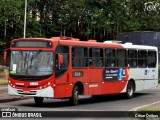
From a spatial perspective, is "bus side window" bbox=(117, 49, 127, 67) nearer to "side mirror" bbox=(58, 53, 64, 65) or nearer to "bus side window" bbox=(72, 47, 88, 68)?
"bus side window" bbox=(72, 47, 88, 68)

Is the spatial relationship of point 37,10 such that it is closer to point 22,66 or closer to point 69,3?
point 69,3

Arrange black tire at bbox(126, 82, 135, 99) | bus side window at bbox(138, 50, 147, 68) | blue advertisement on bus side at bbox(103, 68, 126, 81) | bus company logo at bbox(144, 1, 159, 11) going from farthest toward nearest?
bus company logo at bbox(144, 1, 159, 11) → bus side window at bbox(138, 50, 147, 68) → black tire at bbox(126, 82, 135, 99) → blue advertisement on bus side at bbox(103, 68, 126, 81)

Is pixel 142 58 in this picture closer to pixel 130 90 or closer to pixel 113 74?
pixel 130 90

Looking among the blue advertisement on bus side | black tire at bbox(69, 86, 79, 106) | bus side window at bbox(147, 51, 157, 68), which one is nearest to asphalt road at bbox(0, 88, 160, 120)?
black tire at bbox(69, 86, 79, 106)

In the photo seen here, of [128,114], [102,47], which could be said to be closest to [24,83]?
[102,47]

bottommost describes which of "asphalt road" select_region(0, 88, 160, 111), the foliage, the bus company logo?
"asphalt road" select_region(0, 88, 160, 111)

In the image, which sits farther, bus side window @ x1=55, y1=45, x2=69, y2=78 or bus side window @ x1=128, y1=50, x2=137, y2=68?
bus side window @ x1=128, y1=50, x2=137, y2=68

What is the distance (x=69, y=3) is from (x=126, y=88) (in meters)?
36.9

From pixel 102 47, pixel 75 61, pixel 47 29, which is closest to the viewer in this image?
pixel 75 61

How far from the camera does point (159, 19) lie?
2643 inches

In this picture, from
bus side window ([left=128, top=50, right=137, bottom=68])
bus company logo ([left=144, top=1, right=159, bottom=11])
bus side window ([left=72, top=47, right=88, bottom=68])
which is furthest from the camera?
bus company logo ([left=144, top=1, right=159, bottom=11])

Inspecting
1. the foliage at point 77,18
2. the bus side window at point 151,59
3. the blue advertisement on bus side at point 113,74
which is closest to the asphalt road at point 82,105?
the blue advertisement on bus side at point 113,74

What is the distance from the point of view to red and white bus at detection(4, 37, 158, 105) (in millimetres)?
19531

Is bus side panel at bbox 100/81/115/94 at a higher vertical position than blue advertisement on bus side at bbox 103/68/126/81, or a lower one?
lower
